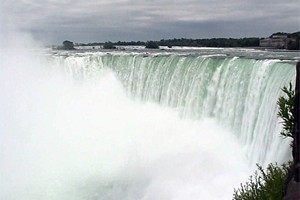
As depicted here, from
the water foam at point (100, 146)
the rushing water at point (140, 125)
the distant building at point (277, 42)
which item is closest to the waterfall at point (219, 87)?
the rushing water at point (140, 125)

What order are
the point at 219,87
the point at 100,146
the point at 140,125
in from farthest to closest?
the point at 140,125 → the point at 100,146 → the point at 219,87

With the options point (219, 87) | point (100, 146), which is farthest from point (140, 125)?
point (219, 87)

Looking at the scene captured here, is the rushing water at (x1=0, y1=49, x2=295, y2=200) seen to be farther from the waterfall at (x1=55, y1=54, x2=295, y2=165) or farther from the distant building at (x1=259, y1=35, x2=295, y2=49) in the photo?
the distant building at (x1=259, y1=35, x2=295, y2=49)

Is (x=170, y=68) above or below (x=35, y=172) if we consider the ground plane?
above

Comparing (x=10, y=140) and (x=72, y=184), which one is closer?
(x=72, y=184)

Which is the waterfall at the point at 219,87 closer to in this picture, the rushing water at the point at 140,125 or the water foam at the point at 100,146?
the rushing water at the point at 140,125

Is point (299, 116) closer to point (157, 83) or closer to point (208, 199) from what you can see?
point (208, 199)

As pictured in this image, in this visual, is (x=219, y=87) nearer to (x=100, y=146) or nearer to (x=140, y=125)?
(x=140, y=125)

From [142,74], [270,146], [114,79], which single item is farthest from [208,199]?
[114,79]
